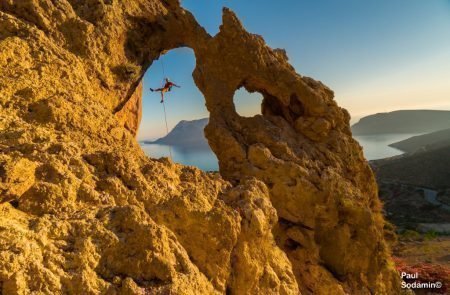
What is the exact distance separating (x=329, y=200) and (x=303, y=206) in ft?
2.74

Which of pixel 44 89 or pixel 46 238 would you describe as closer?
pixel 46 238

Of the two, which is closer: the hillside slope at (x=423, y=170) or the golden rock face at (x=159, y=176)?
the golden rock face at (x=159, y=176)

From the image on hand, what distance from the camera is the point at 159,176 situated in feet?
18.8

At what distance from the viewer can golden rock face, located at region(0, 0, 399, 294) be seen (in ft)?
12.2

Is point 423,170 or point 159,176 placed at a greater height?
point 159,176

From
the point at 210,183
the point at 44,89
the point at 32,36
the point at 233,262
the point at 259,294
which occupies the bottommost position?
the point at 259,294

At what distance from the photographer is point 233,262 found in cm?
560

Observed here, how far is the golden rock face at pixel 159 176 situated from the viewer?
12.2 ft

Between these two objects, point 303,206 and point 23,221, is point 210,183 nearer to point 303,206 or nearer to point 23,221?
point 23,221

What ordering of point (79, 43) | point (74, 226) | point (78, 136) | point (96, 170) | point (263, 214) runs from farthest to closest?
1. point (79, 43)
2. point (263, 214)
3. point (78, 136)
4. point (96, 170)
5. point (74, 226)

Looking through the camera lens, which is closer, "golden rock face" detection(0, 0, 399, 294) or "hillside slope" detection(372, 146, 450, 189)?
"golden rock face" detection(0, 0, 399, 294)

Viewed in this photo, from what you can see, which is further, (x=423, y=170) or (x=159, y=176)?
(x=423, y=170)

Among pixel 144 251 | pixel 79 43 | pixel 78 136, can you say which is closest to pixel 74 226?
pixel 144 251

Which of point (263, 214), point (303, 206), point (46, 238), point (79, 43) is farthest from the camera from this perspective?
point (303, 206)
